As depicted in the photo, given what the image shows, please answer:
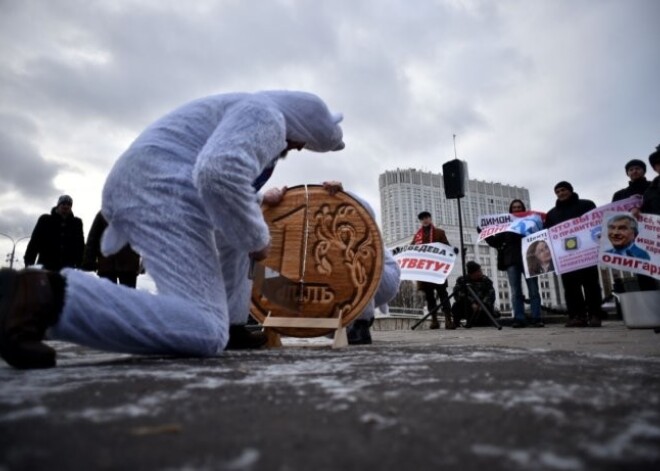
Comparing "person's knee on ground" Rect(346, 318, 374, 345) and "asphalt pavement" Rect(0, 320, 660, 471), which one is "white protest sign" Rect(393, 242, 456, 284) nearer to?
"person's knee on ground" Rect(346, 318, 374, 345)

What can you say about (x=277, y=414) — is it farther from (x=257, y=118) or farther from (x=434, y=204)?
(x=434, y=204)

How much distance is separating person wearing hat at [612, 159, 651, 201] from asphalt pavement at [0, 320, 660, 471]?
446 cm

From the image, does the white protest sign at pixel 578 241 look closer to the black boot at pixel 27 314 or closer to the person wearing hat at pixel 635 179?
the person wearing hat at pixel 635 179

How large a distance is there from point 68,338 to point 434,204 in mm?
74058

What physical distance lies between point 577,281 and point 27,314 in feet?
17.9

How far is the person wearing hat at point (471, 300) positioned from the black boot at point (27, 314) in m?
5.69

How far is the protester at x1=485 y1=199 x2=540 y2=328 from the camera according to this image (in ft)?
17.9

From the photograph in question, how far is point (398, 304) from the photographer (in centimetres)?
4397

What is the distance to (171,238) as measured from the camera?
1.61 m

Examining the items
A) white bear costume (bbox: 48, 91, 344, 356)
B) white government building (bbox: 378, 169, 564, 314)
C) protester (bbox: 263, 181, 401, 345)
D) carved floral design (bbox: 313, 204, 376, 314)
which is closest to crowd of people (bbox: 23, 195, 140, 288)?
protester (bbox: 263, 181, 401, 345)

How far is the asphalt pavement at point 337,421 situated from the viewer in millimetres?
459

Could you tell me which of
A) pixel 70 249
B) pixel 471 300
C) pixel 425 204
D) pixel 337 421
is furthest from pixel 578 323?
pixel 425 204

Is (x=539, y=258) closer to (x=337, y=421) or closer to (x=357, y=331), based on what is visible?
(x=357, y=331)

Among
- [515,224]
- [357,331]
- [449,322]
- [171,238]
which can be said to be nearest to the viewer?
[171,238]
